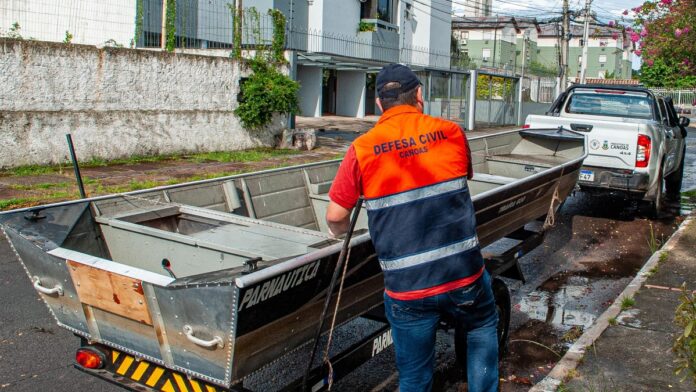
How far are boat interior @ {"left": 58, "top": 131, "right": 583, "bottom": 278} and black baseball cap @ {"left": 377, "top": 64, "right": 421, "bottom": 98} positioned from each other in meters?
0.99

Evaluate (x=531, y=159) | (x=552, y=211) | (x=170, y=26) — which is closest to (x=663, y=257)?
(x=552, y=211)

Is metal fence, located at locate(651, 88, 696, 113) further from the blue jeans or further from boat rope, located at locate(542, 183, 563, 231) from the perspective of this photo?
the blue jeans

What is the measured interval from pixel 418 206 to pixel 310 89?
2790 centimetres

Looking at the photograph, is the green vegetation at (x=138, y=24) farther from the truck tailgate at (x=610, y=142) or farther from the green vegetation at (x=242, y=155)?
the truck tailgate at (x=610, y=142)

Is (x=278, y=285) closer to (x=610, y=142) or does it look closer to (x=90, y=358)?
(x=90, y=358)

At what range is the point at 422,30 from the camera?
1501 inches

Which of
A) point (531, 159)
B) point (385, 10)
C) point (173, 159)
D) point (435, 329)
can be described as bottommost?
point (173, 159)

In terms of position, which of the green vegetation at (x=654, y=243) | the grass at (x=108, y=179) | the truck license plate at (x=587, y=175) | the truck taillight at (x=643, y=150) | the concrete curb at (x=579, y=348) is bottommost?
the concrete curb at (x=579, y=348)

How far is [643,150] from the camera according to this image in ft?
31.1

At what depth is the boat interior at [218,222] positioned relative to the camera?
426cm

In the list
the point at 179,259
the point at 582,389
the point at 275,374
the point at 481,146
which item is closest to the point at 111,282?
the point at 179,259

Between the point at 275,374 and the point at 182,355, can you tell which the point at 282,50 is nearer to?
the point at 275,374

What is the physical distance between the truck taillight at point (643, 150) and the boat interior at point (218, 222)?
11.2ft

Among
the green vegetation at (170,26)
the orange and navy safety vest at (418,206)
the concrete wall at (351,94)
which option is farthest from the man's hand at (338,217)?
the concrete wall at (351,94)
